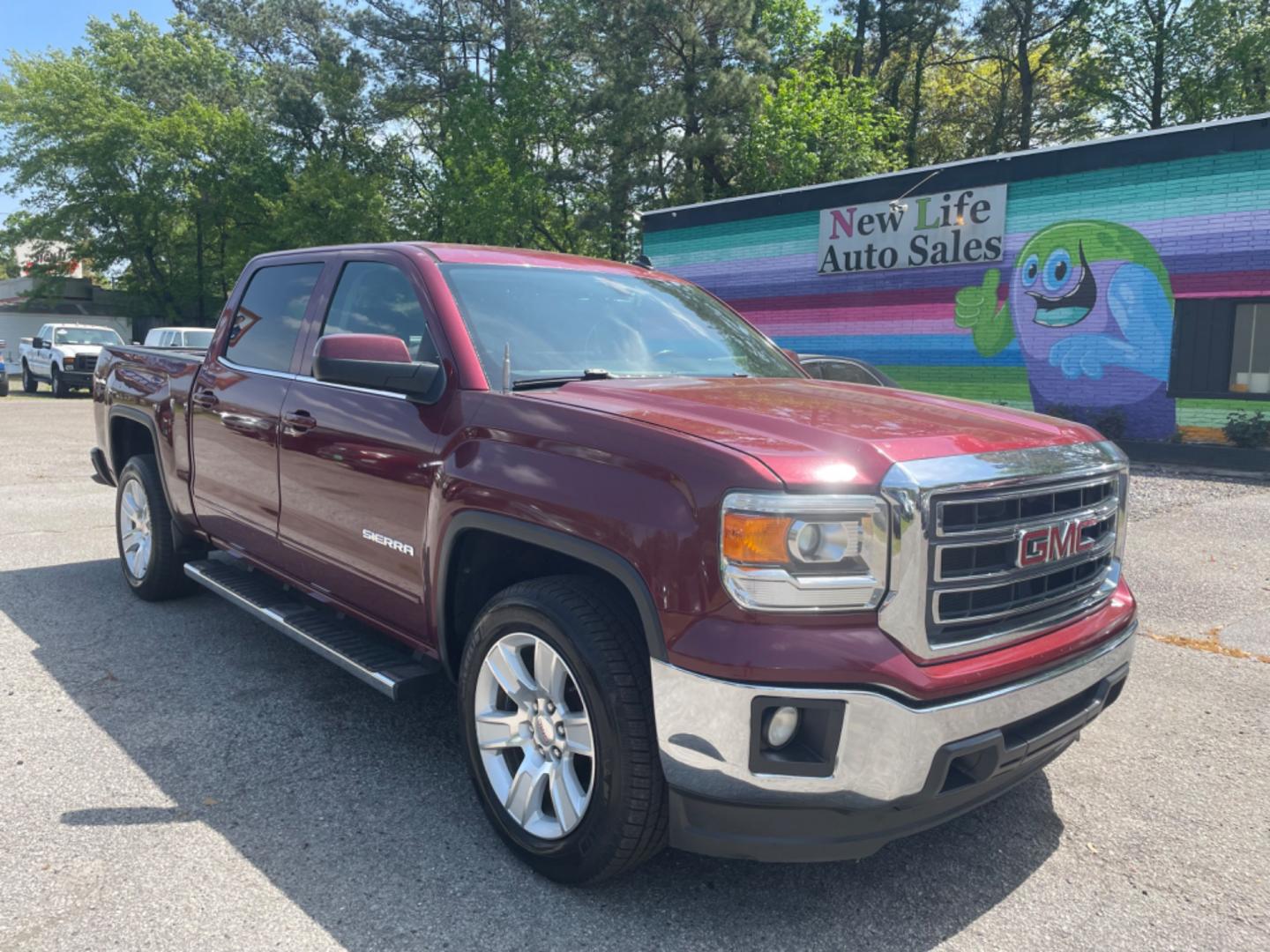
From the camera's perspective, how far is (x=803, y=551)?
2359mm

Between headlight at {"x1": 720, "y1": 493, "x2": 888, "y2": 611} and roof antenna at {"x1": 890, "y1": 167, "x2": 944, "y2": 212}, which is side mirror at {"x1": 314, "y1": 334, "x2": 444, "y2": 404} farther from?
roof antenna at {"x1": 890, "y1": 167, "x2": 944, "y2": 212}

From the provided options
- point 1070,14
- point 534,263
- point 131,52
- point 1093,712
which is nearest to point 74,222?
point 131,52

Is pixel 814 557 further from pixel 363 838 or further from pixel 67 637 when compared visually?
pixel 67 637

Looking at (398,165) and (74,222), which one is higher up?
(398,165)

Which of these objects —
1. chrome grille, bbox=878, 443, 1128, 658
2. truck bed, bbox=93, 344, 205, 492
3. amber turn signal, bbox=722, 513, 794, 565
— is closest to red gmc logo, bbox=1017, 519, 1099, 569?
chrome grille, bbox=878, 443, 1128, 658

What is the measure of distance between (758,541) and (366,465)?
1773 mm

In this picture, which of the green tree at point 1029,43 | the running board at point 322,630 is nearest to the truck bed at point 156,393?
the running board at point 322,630

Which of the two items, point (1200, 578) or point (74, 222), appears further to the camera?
point (74, 222)

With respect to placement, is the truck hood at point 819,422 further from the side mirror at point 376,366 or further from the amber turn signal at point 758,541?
the side mirror at point 376,366

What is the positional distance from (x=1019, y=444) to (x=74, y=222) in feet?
136

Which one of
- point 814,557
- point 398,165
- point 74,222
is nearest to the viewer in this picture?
point 814,557

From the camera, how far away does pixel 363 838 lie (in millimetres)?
3070

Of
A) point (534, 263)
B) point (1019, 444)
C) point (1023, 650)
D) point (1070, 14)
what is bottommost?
point (1023, 650)

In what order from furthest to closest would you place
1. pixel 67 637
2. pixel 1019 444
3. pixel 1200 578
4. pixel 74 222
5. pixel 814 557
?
1. pixel 74 222
2. pixel 1200 578
3. pixel 67 637
4. pixel 1019 444
5. pixel 814 557
